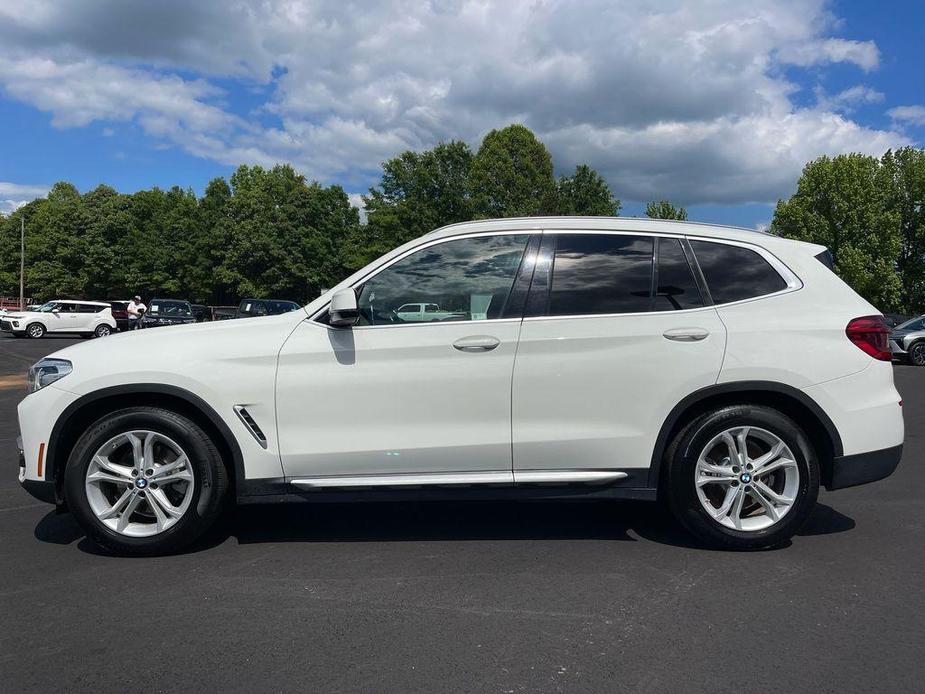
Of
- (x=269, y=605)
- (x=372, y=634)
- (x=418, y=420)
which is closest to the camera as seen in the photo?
(x=372, y=634)

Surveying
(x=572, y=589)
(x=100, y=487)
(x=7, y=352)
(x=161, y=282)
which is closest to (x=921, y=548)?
(x=572, y=589)

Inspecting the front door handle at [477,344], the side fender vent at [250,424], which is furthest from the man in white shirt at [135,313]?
the front door handle at [477,344]

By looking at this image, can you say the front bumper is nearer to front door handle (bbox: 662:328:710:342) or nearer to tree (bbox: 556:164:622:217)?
front door handle (bbox: 662:328:710:342)

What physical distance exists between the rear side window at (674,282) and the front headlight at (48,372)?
3.36m

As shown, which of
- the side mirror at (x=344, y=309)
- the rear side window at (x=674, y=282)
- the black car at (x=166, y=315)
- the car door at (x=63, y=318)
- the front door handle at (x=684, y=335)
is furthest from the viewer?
the car door at (x=63, y=318)

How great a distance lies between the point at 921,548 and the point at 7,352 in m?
24.6

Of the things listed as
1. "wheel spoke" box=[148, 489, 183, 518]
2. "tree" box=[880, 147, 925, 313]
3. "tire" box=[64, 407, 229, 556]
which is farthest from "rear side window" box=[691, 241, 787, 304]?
"tree" box=[880, 147, 925, 313]

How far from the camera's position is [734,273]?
14.2ft

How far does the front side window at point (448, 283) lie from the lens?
4.18 meters

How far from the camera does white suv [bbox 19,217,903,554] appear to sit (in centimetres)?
403

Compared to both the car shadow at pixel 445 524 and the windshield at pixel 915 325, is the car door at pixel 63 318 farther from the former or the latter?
the windshield at pixel 915 325

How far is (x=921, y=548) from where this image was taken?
433 centimetres

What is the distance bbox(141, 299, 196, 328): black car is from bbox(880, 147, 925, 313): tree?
4517cm

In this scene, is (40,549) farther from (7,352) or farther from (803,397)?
(7,352)
